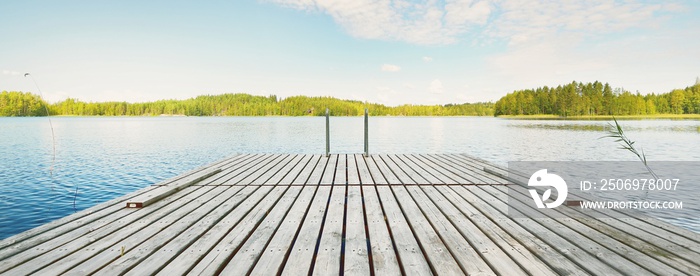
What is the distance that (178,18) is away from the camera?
5481 cm

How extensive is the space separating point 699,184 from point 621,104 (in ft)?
326

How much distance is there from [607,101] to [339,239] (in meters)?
107

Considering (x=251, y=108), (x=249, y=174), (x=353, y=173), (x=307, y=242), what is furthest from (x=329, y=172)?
(x=251, y=108)

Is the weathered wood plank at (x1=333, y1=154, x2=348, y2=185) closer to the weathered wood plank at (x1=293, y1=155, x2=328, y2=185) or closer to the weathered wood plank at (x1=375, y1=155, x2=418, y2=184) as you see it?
the weathered wood plank at (x1=293, y1=155, x2=328, y2=185)

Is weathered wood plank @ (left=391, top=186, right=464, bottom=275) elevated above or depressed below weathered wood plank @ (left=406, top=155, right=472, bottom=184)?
above

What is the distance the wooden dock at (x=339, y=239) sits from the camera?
207 cm

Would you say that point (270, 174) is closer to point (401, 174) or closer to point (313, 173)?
point (313, 173)

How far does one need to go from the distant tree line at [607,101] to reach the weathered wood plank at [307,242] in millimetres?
99611

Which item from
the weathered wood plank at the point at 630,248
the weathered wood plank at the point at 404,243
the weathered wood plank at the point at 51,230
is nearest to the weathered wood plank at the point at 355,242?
the weathered wood plank at the point at 404,243

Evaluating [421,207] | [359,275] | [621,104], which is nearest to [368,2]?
[421,207]

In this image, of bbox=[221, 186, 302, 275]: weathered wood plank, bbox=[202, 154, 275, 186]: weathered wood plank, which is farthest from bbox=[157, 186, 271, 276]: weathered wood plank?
bbox=[202, 154, 275, 186]: weathered wood plank

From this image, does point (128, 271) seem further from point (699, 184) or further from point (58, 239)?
point (699, 184)

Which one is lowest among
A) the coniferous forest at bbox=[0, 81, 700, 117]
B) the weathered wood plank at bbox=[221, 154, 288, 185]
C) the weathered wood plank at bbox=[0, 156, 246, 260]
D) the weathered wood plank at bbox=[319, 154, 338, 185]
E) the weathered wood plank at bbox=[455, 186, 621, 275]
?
the weathered wood plank at bbox=[221, 154, 288, 185]

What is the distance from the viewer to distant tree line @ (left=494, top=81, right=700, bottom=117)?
3260 inches
